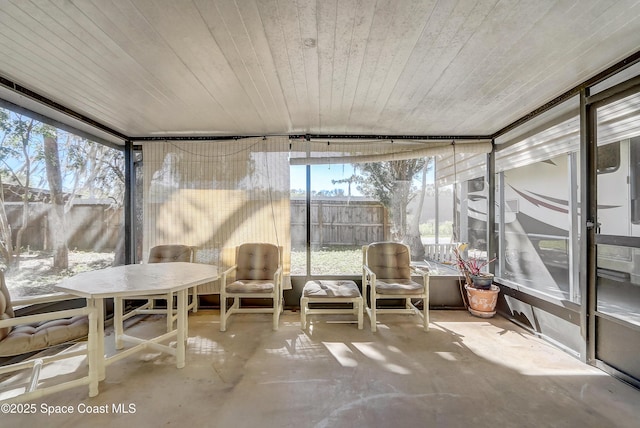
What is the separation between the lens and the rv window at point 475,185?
149 inches

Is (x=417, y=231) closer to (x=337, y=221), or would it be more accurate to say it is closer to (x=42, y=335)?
(x=337, y=221)

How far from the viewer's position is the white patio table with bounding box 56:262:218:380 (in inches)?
75.3

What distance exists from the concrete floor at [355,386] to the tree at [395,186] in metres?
1.47

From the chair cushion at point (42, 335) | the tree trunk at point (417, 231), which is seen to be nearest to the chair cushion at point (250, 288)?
the chair cushion at point (42, 335)

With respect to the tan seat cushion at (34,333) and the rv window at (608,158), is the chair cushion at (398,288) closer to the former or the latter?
the rv window at (608,158)

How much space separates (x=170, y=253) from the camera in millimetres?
3379

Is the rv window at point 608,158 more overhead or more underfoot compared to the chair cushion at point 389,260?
more overhead

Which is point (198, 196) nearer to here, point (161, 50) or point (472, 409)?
point (161, 50)

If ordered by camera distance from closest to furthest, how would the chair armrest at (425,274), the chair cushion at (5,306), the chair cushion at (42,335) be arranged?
the chair cushion at (42,335) < the chair cushion at (5,306) < the chair armrest at (425,274)

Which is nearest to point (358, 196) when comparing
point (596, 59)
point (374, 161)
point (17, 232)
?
point (374, 161)

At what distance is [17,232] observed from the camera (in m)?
2.40

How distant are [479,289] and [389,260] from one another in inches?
45.8

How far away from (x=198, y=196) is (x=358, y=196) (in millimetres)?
2183

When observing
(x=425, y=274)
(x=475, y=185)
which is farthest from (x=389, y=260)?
(x=475, y=185)
